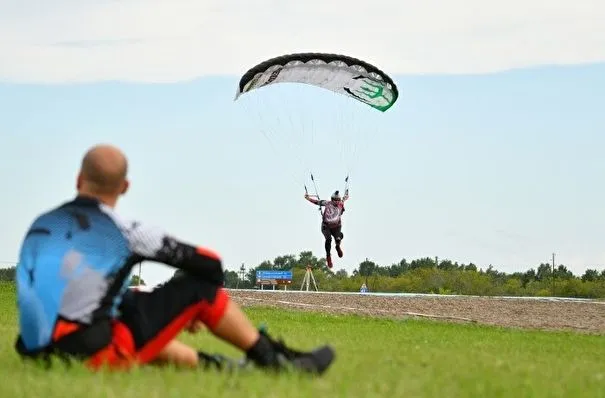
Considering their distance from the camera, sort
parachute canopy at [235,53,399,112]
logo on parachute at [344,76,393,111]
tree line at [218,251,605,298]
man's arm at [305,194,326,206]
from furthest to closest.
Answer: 1. tree line at [218,251,605,298]
2. man's arm at [305,194,326,206]
3. logo on parachute at [344,76,393,111]
4. parachute canopy at [235,53,399,112]

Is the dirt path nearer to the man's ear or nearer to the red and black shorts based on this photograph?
the red and black shorts

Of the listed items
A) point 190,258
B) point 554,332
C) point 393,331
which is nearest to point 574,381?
point 190,258

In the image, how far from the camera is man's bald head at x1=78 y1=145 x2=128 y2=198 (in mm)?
6012

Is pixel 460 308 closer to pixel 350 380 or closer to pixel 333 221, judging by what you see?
pixel 333 221

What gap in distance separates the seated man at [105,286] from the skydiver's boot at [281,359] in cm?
4

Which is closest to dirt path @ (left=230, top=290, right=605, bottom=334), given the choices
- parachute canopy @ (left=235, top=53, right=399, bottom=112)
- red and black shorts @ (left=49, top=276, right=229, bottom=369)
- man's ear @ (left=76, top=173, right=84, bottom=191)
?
parachute canopy @ (left=235, top=53, right=399, bottom=112)

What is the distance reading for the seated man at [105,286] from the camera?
237 inches

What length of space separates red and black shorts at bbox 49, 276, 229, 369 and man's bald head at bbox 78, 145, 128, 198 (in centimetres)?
64

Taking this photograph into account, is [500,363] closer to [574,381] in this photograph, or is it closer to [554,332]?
[574,381]

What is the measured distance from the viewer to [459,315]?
2533cm

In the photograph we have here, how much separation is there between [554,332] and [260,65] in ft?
35.7

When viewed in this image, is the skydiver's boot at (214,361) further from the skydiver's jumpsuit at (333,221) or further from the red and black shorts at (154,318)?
the skydiver's jumpsuit at (333,221)

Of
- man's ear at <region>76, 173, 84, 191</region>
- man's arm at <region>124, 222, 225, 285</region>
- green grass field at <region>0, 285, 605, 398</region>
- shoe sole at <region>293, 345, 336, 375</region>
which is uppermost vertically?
man's ear at <region>76, 173, 84, 191</region>

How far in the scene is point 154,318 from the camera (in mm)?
6137
